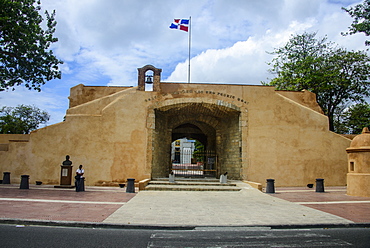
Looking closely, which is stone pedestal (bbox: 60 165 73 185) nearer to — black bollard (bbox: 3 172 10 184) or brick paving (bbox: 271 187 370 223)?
black bollard (bbox: 3 172 10 184)

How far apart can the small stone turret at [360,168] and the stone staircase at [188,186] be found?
487cm

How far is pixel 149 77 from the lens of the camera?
1667cm

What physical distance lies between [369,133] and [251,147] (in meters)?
5.59

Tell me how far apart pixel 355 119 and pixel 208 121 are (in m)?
16.6

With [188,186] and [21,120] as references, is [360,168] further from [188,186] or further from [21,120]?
[21,120]

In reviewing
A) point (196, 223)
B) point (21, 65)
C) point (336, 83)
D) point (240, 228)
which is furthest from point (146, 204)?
point (336, 83)

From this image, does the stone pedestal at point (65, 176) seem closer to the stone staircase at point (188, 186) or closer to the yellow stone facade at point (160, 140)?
Answer: the yellow stone facade at point (160, 140)

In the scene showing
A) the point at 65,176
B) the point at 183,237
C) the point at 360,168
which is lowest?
the point at 183,237

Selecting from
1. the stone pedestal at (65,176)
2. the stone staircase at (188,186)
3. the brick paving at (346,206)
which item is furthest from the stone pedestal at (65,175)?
the brick paving at (346,206)

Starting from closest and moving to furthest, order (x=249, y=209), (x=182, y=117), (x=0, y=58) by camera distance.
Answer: (x=249, y=209)
(x=0, y=58)
(x=182, y=117)

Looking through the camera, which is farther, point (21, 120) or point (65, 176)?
point (21, 120)

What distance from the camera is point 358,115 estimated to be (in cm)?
2767

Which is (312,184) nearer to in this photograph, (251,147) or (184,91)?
(251,147)

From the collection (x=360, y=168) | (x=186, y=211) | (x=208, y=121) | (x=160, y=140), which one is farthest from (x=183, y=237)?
(x=208, y=121)
